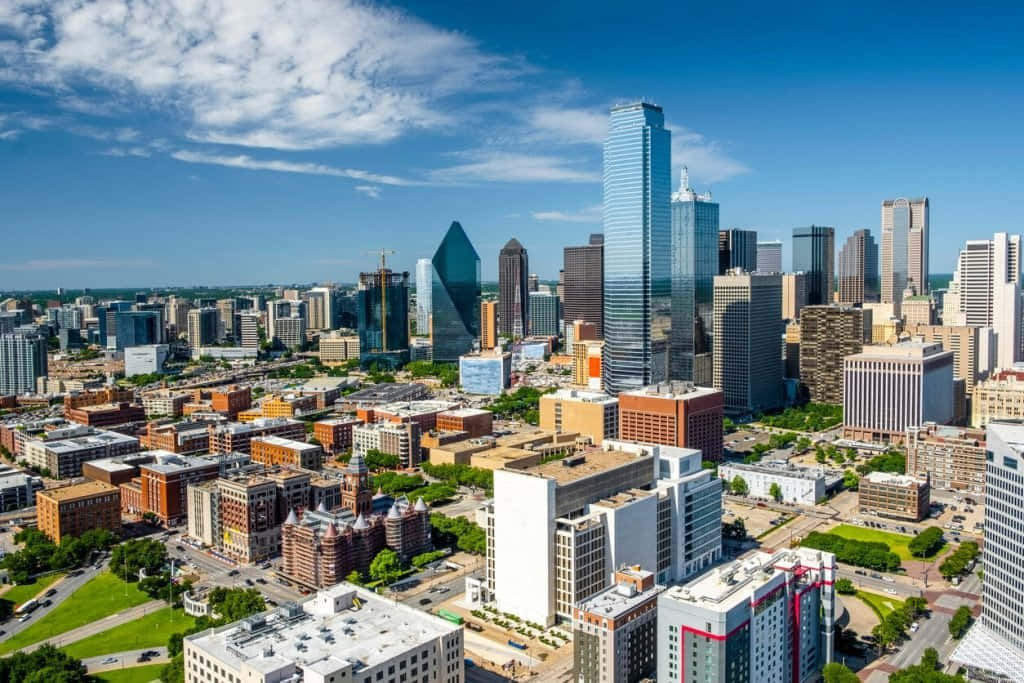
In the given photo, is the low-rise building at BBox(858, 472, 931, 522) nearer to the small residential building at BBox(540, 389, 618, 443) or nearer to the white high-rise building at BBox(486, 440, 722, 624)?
the white high-rise building at BBox(486, 440, 722, 624)

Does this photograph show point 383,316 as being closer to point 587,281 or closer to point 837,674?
point 587,281

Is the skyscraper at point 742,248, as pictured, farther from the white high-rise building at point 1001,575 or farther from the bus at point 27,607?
the bus at point 27,607

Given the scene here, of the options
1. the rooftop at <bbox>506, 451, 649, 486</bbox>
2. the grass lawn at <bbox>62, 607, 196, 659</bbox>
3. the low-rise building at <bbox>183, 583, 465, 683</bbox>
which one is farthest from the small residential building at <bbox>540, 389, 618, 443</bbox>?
the low-rise building at <bbox>183, 583, 465, 683</bbox>

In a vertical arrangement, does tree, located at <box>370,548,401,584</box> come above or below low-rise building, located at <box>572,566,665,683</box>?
below

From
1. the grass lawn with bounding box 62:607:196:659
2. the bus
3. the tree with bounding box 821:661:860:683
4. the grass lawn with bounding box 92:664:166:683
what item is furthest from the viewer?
the bus

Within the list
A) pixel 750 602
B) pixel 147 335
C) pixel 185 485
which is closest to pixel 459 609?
pixel 750 602

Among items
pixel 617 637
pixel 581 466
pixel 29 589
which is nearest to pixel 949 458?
pixel 581 466
